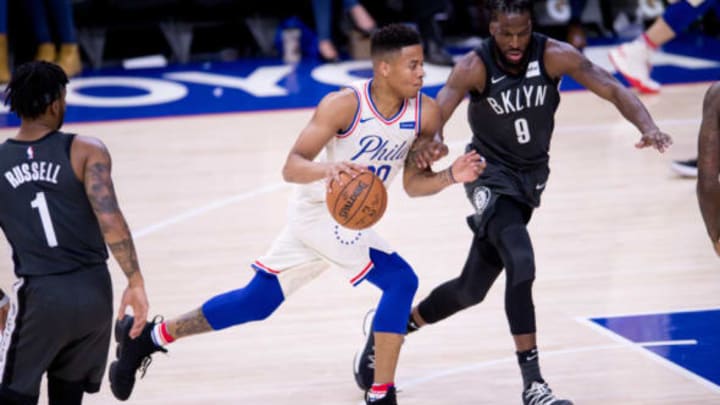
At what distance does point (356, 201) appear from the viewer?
439 cm

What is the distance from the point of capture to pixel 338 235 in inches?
188

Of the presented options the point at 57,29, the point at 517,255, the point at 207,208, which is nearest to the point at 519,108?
the point at 517,255

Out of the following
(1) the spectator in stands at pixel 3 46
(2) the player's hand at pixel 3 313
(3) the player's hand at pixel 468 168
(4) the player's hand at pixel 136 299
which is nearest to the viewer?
(4) the player's hand at pixel 136 299

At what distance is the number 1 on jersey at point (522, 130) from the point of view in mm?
5094

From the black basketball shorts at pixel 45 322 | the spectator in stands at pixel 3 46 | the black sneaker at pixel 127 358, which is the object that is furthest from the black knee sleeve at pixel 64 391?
the spectator in stands at pixel 3 46

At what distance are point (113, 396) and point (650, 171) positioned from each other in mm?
4979

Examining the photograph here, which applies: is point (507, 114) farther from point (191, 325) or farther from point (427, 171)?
point (191, 325)

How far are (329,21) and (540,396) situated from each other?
851 cm

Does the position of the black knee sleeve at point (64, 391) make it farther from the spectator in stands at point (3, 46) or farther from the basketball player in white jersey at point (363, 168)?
the spectator in stands at point (3, 46)

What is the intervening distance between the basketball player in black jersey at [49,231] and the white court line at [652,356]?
2491 millimetres

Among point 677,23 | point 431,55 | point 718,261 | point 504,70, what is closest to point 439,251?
point 718,261

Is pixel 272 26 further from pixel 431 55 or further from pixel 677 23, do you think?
pixel 677 23

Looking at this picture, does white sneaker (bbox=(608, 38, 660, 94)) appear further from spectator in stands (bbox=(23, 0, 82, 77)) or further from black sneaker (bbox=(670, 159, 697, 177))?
spectator in stands (bbox=(23, 0, 82, 77))

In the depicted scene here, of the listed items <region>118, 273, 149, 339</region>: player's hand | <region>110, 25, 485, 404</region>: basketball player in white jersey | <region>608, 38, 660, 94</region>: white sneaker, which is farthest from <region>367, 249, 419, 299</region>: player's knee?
<region>608, 38, 660, 94</region>: white sneaker
